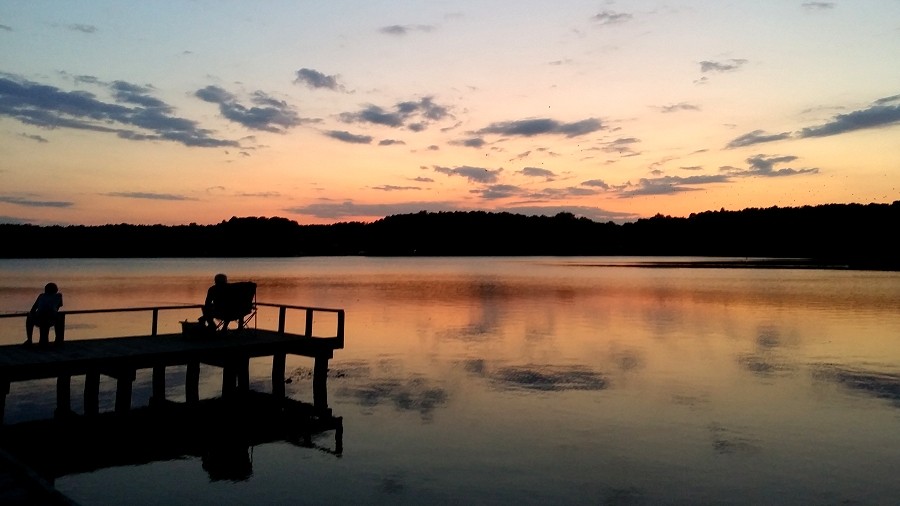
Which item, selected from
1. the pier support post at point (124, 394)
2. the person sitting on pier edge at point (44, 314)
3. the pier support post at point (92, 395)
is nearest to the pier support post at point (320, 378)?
the pier support post at point (124, 394)

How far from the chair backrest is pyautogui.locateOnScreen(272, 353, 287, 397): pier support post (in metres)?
1.52

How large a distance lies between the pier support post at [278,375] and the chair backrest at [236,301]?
1524mm

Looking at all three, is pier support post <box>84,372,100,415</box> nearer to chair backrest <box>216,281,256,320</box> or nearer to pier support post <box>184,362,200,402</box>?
pier support post <box>184,362,200,402</box>

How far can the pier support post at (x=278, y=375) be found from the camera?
19.1 m

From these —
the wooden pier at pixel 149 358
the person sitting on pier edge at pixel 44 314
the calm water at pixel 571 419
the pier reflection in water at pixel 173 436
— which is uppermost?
the person sitting on pier edge at pixel 44 314

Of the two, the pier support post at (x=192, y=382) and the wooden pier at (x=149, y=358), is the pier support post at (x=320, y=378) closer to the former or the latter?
the wooden pier at (x=149, y=358)

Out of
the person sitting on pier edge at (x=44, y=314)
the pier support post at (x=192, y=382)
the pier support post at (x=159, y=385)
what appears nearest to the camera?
the person sitting on pier edge at (x=44, y=314)

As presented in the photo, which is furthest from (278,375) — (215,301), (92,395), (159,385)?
(92,395)

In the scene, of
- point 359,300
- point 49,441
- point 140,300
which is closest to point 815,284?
point 359,300

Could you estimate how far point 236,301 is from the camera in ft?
60.8

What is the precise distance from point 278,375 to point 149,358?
13.5 ft

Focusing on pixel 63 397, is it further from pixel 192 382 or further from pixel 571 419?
pixel 571 419

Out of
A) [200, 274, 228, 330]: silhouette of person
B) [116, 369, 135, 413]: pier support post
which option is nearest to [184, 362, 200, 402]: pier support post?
[200, 274, 228, 330]: silhouette of person

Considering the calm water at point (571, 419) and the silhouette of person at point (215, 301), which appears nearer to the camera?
the calm water at point (571, 419)
